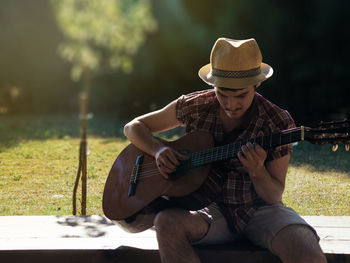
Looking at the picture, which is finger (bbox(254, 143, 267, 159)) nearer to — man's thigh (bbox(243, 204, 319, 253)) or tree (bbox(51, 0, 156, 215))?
man's thigh (bbox(243, 204, 319, 253))

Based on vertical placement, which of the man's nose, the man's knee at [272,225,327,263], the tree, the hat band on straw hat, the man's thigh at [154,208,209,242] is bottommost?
the man's knee at [272,225,327,263]

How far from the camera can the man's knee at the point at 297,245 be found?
6.66 feet

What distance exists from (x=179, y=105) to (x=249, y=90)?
452mm

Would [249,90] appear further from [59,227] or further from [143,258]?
[59,227]

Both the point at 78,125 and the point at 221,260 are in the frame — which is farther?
the point at 78,125

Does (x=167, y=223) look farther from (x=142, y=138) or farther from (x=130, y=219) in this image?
(x=142, y=138)

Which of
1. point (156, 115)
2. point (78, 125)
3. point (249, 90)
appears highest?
point (249, 90)

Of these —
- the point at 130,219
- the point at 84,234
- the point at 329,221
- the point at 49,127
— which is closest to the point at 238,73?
the point at 130,219

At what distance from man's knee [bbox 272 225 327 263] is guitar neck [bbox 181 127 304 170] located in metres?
0.38

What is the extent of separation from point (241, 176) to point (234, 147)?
0.20 metres

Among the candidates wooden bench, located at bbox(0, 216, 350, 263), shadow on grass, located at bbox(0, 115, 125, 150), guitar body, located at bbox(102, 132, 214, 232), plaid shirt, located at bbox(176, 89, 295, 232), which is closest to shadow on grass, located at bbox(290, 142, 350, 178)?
wooden bench, located at bbox(0, 216, 350, 263)

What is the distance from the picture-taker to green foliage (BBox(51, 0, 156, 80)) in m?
2.59

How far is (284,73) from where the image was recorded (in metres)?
7.62

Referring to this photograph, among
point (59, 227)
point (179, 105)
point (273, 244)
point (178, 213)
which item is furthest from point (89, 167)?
point (273, 244)
